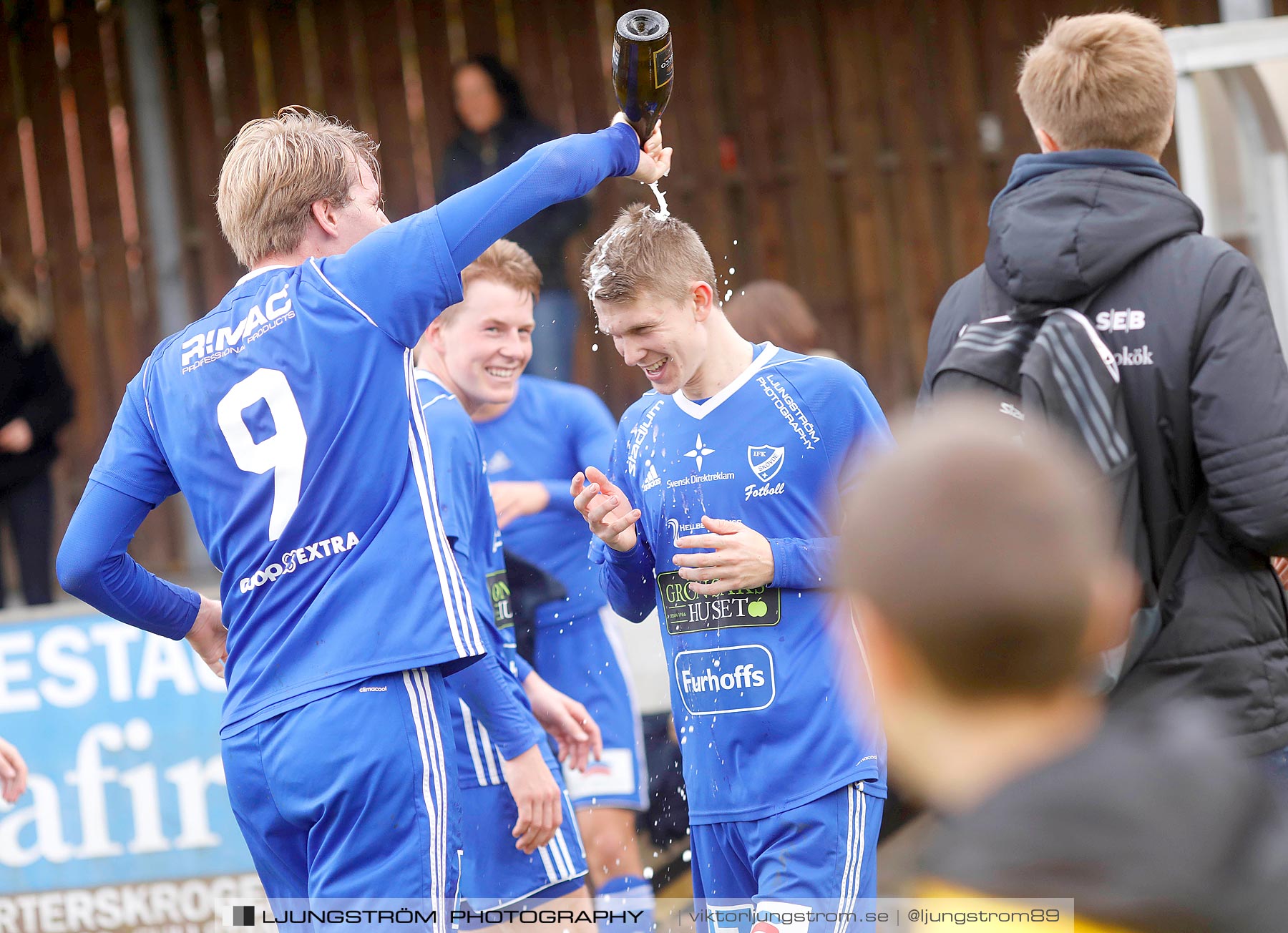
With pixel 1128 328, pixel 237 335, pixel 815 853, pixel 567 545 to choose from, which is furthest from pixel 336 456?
pixel 567 545

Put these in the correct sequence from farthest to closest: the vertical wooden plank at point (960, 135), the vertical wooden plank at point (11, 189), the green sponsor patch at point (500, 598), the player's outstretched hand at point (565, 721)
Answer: the vertical wooden plank at point (11, 189), the vertical wooden plank at point (960, 135), the green sponsor patch at point (500, 598), the player's outstretched hand at point (565, 721)

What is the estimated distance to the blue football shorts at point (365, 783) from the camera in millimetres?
2379

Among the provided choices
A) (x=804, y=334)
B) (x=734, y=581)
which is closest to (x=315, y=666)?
(x=734, y=581)

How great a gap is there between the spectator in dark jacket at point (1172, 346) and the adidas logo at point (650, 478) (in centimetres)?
87

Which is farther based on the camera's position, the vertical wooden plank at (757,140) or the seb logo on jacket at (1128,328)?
the vertical wooden plank at (757,140)

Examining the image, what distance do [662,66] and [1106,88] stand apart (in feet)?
3.00

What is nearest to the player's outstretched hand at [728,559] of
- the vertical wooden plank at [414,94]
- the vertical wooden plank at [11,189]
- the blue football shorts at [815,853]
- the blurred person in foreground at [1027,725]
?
the blue football shorts at [815,853]

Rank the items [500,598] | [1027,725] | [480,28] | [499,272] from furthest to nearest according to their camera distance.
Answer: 1. [480,28]
2. [499,272]
3. [500,598]
4. [1027,725]

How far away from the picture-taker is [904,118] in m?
8.07

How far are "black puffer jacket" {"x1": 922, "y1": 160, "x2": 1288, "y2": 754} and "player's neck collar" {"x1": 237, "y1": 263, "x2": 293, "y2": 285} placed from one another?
1483mm

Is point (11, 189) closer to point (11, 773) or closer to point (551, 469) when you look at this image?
point (551, 469)

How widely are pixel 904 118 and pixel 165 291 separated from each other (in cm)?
456

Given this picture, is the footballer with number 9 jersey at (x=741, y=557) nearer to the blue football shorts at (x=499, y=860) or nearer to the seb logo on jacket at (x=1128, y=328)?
the seb logo on jacket at (x=1128, y=328)

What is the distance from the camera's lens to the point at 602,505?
2.89 m
